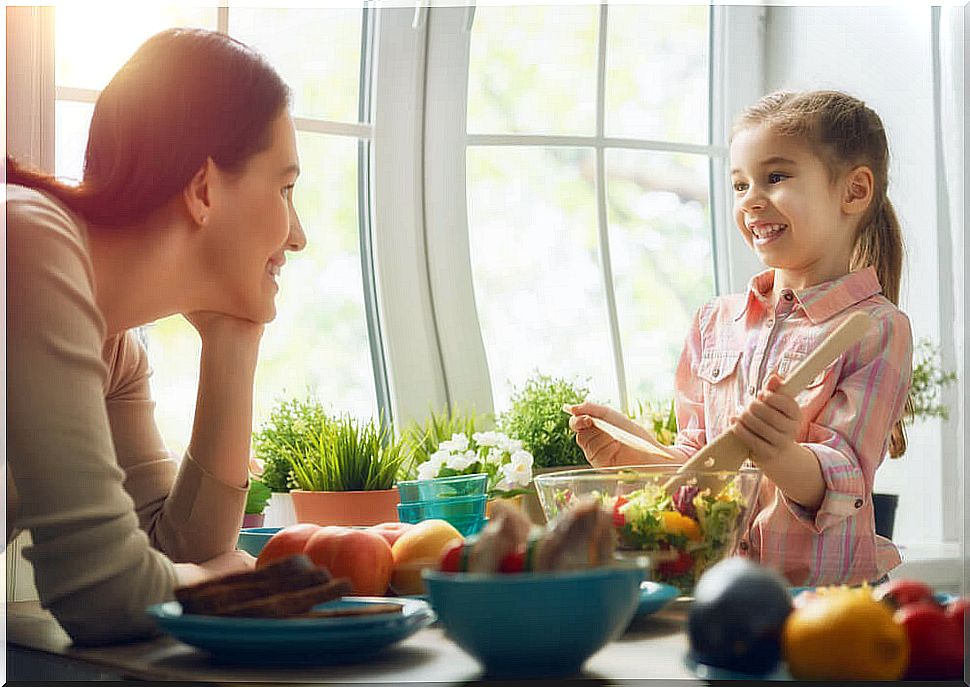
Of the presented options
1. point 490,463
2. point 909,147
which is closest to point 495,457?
point 490,463

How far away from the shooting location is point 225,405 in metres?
1.25

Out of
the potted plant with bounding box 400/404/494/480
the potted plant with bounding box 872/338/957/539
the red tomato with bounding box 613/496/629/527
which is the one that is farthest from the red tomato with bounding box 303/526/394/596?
the potted plant with bounding box 872/338/957/539

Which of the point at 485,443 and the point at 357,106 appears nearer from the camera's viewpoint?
the point at 485,443

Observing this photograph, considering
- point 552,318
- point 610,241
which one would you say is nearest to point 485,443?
point 552,318

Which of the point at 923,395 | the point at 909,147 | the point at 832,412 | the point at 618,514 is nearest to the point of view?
the point at 618,514

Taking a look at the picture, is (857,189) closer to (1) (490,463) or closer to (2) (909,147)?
(1) (490,463)

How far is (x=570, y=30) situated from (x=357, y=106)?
65cm

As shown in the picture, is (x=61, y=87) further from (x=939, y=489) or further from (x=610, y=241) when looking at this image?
(x=939, y=489)

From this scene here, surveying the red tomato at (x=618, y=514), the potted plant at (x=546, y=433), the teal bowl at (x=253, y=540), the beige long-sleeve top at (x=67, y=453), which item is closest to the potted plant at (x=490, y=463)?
the potted plant at (x=546, y=433)

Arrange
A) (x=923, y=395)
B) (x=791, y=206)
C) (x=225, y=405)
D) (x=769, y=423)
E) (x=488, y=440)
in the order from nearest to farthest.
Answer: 1. (x=769, y=423)
2. (x=225, y=405)
3. (x=791, y=206)
4. (x=488, y=440)
5. (x=923, y=395)

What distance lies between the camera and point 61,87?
192 cm

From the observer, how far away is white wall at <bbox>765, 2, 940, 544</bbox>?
261 cm

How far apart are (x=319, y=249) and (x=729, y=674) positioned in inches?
74.8

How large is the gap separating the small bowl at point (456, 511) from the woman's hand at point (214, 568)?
0.23 meters
